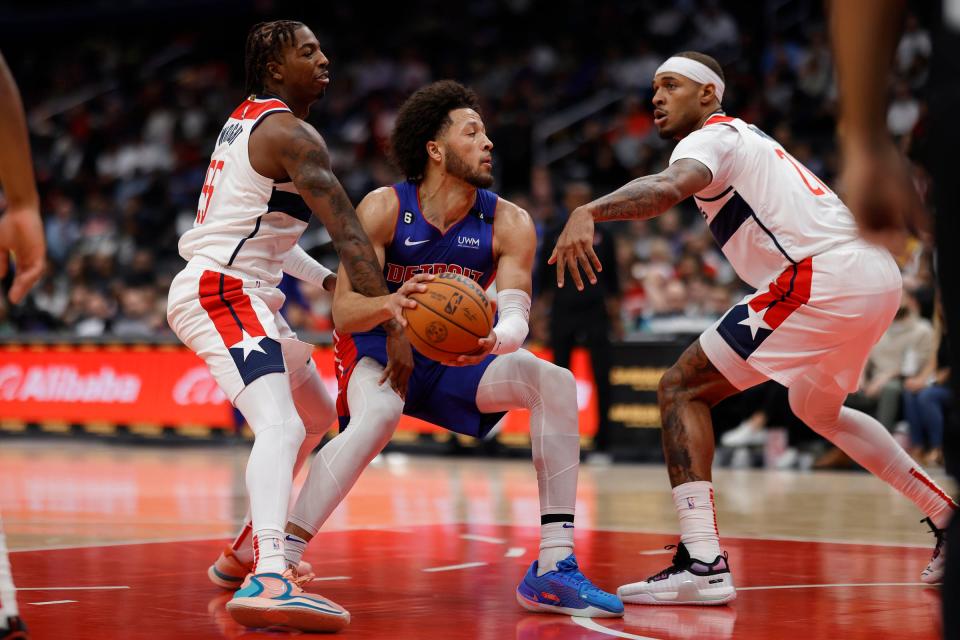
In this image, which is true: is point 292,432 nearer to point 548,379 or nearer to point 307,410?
point 307,410

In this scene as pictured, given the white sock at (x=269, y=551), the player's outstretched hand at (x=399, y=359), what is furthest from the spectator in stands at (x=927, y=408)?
the white sock at (x=269, y=551)

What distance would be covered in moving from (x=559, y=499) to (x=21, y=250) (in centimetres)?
255

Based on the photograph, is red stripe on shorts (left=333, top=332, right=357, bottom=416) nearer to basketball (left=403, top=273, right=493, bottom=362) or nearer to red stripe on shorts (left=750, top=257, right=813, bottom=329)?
basketball (left=403, top=273, right=493, bottom=362)

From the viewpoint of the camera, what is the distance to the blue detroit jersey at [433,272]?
5152mm

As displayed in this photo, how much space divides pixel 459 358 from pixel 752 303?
139 centimetres

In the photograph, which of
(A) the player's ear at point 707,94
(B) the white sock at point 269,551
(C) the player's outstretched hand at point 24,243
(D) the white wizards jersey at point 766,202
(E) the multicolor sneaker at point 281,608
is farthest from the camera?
(A) the player's ear at point 707,94

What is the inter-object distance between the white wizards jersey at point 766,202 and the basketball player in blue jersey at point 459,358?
850mm

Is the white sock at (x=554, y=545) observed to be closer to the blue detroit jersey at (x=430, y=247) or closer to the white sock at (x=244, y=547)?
the blue detroit jersey at (x=430, y=247)

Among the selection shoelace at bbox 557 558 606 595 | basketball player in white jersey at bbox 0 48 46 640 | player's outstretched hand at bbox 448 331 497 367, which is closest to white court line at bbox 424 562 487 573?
shoelace at bbox 557 558 606 595

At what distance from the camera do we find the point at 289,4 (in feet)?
77.3

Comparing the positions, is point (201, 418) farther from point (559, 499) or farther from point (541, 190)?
point (559, 499)

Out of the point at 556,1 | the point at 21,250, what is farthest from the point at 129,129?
the point at 21,250

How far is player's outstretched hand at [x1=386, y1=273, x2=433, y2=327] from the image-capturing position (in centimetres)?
460

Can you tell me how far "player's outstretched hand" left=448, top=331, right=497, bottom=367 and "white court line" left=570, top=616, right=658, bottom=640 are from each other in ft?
3.35
